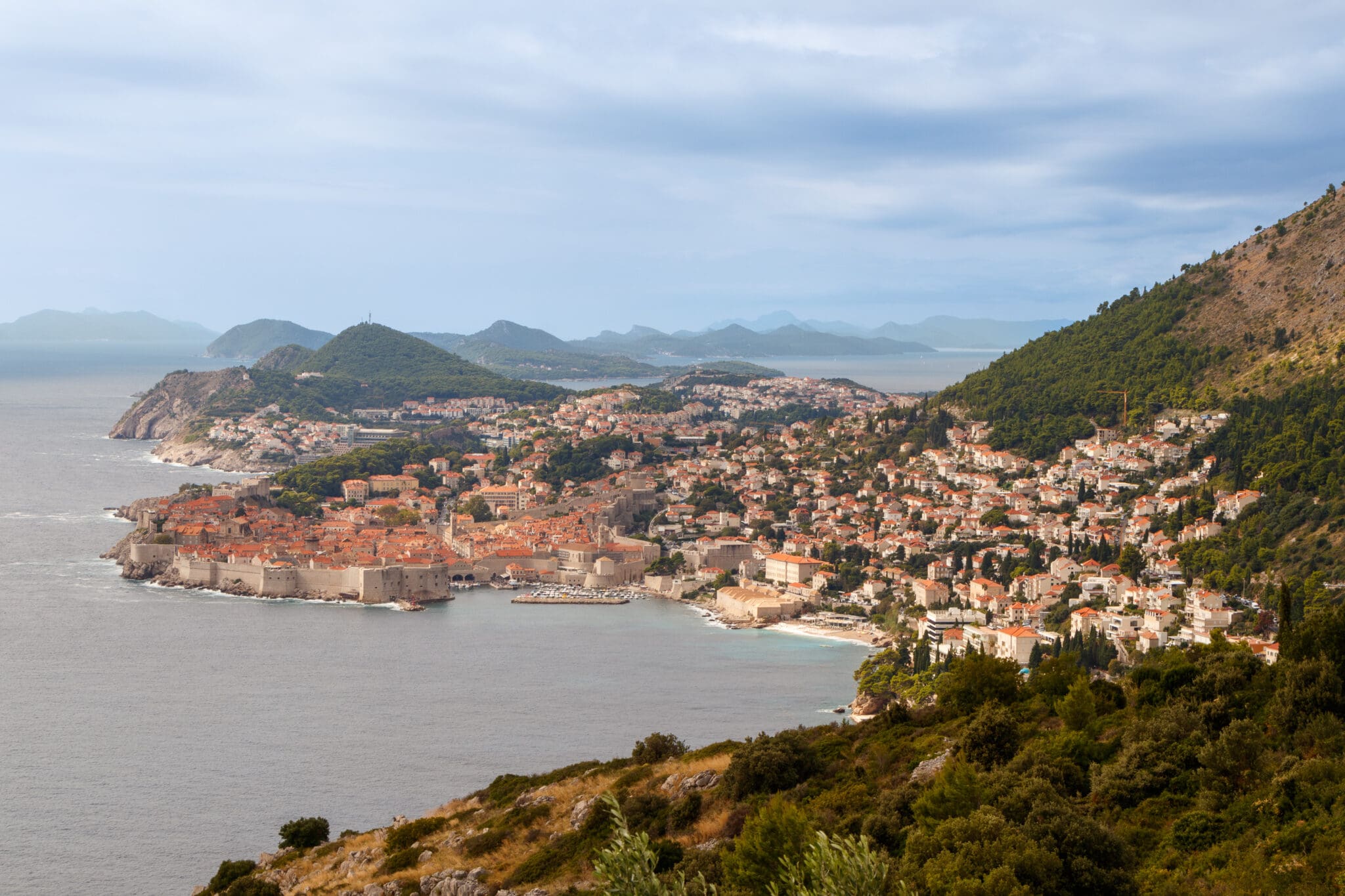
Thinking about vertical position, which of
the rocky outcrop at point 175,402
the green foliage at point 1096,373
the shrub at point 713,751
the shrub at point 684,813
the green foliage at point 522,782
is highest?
the green foliage at point 1096,373

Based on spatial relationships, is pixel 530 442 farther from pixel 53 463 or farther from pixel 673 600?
pixel 673 600

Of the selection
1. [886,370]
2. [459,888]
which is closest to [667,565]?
[459,888]

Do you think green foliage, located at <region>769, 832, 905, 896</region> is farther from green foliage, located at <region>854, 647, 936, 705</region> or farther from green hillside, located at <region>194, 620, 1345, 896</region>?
green foliage, located at <region>854, 647, 936, 705</region>

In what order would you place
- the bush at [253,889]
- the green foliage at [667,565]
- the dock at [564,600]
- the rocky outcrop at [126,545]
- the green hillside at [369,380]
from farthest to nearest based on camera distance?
1. the green hillside at [369,380]
2. the green foliage at [667,565]
3. the rocky outcrop at [126,545]
4. the dock at [564,600]
5. the bush at [253,889]

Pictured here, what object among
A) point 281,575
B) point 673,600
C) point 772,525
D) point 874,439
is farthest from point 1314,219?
point 281,575

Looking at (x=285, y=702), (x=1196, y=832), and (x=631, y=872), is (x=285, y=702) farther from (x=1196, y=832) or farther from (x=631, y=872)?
(x=631, y=872)

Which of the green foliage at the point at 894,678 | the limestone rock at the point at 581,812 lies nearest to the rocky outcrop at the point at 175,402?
the green foliage at the point at 894,678

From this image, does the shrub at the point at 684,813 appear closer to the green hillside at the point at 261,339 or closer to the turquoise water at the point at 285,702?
the turquoise water at the point at 285,702
